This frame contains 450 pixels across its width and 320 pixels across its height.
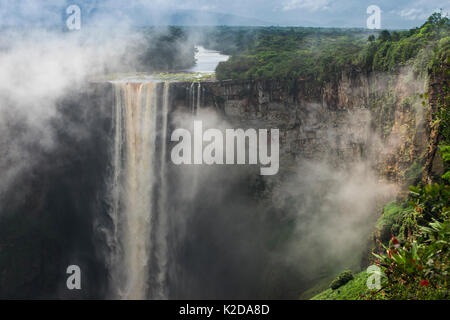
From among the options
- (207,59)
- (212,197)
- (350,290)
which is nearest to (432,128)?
(350,290)

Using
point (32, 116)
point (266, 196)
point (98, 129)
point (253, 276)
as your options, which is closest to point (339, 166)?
point (266, 196)

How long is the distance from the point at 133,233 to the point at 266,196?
1090 cm

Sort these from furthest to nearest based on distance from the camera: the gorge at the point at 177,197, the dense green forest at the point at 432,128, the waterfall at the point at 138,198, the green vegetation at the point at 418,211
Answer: the waterfall at the point at 138,198 < the gorge at the point at 177,197 < the dense green forest at the point at 432,128 < the green vegetation at the point at 418,211

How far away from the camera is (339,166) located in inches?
1079

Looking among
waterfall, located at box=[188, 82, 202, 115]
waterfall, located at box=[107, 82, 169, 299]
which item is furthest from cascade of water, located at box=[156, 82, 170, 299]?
waterfall, located at box=[188, 82, 202, 115]

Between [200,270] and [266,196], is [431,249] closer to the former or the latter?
[266,196]

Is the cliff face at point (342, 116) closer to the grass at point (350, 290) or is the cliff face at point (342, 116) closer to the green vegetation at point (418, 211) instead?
the green vegetation at point (418, 211)

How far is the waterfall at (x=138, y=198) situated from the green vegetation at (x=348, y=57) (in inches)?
278

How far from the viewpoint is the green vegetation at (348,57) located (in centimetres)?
1970

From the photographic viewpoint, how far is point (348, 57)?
25.8 m

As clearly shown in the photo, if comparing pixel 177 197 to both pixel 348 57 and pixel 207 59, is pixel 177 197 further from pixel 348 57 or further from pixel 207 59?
pixel 207 59

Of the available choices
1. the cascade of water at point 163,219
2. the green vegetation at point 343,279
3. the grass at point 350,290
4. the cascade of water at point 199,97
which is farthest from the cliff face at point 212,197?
the grass at point 350,290

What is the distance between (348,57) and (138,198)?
61.1 feet
